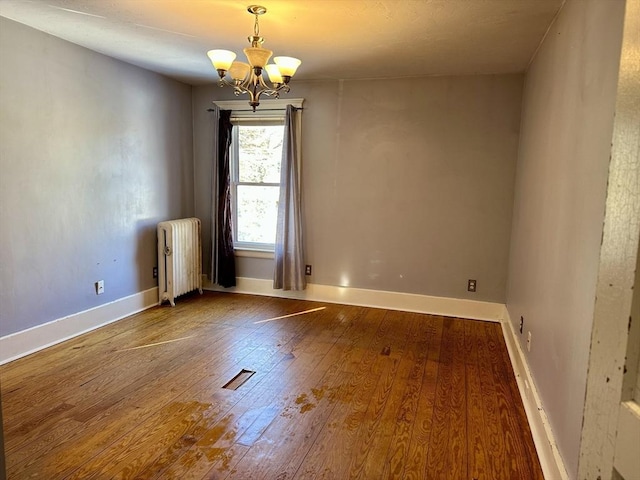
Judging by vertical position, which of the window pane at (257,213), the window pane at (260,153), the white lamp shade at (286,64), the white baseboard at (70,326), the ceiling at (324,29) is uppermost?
the ceiling at (324,29)

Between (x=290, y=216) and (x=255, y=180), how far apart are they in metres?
0.66

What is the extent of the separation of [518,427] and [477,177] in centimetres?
245

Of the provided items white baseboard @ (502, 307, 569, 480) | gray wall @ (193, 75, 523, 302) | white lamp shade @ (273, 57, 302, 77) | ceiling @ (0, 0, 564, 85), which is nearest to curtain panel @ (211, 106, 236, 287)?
gray wall @ (193, 75, 523, 302)

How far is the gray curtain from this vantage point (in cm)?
443

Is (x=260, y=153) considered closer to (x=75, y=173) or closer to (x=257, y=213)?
(x=257, y=213)

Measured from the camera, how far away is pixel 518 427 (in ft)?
7.50

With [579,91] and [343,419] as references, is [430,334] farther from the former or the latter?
[579,91]

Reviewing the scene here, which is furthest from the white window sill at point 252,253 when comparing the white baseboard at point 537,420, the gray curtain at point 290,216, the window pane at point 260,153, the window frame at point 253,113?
the white baseboard at point 537,420

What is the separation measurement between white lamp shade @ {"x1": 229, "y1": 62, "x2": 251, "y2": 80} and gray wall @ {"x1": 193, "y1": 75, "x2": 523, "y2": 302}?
5.68ft

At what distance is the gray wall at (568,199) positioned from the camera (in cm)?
153

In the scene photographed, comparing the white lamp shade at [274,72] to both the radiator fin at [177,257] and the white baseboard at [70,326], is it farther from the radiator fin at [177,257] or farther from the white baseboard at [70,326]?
the white baseboard at [70,326]

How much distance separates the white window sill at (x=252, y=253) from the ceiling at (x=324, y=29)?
6.65ft

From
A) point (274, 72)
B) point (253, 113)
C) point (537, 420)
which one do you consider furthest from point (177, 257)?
point (537, 420)

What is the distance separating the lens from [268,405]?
2.48m
